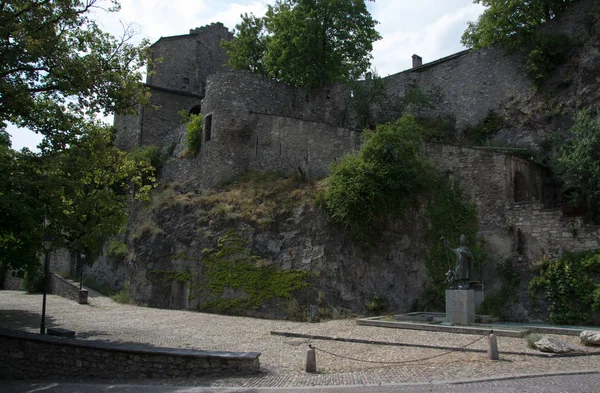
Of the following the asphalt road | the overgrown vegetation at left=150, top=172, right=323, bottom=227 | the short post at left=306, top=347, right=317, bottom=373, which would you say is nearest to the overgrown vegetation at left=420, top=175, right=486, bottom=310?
the overgrown vegetation at left=150, top=172, right=323, bottom=227

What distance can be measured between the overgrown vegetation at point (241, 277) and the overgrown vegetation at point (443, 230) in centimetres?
402

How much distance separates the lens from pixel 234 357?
31.4 ft

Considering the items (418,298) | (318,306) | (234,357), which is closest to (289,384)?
(234,357)

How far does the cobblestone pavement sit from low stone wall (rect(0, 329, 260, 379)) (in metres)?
0.35

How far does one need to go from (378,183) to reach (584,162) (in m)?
6.48

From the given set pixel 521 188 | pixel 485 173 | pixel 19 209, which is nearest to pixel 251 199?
pixel 485 173

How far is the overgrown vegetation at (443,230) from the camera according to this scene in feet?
55.0

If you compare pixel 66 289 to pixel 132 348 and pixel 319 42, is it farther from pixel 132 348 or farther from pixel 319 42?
pixel 319 42

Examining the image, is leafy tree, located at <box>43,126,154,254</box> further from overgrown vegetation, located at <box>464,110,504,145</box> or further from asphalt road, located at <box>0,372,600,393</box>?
overgrown vegetation, located at <box>464,110,504,145</box>

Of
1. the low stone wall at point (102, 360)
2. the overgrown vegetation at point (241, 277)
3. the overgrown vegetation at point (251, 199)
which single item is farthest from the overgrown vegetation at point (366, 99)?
the low stone wall at point (102, 360)

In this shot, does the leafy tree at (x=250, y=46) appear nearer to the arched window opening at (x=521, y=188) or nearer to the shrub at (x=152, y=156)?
the shrub at (x=152, y=156)

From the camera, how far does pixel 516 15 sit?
2298 cm

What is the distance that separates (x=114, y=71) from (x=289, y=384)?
9.64 metres

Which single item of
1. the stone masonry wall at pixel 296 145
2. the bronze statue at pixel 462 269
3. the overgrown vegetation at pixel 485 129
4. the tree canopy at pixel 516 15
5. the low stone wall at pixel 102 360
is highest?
the tree canopy at pixel 516 15
